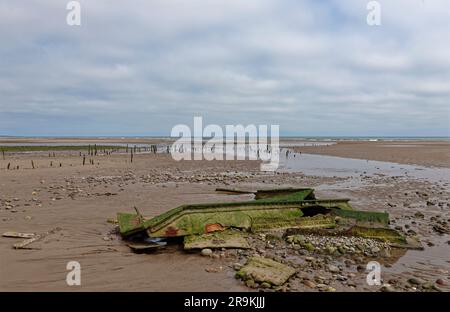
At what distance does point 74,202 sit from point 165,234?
7.51 meters

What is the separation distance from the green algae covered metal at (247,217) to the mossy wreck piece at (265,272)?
2.36 meters

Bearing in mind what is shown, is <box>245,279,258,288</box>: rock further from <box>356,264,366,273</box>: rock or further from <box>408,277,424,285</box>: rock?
<box>408,277,424,285</box>: rock

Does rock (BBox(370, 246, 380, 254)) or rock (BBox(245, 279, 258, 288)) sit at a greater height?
rock (BBox(370, 246, 380, 254))

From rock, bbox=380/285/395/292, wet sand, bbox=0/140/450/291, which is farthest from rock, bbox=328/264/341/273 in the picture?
rock, bbox=380/285/395/292

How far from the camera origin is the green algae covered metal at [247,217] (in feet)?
28.9

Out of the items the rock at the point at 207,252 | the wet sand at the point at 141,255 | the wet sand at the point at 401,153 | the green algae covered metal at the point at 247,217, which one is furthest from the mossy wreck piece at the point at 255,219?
the wet sand at the point at 401,153

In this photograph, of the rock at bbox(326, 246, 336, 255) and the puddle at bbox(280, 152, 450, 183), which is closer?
the rock at bbox(326, 246, 336, 255)

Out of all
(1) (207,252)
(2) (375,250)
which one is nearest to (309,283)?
(1) (207,252)

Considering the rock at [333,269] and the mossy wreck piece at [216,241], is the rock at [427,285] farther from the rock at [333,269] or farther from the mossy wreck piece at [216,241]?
the mossy wreck piece at [216,241]

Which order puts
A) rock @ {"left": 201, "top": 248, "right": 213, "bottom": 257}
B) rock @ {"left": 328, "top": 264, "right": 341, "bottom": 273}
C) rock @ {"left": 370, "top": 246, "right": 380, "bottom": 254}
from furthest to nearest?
1. rock @ {"left": 370, "top": 246, "right": 380, "bottom": 254}
2. rock @ {"left": 201, "top": 248, "right": 213, "bottom": 257}
3. rock @ {"left": 328, "top": 264, "right": 341, "bottom": 273}

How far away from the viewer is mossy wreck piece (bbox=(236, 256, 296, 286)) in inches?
247

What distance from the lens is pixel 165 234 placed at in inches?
340
